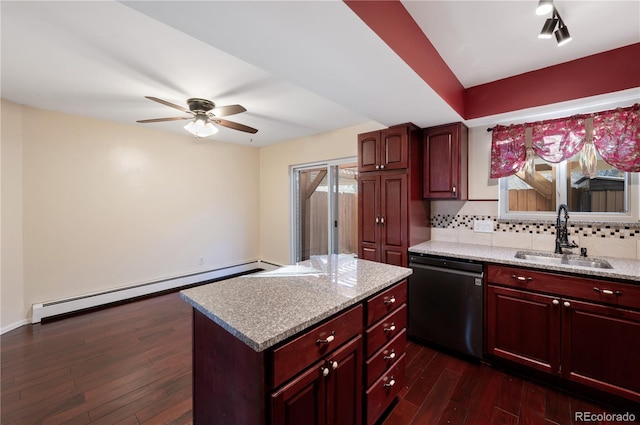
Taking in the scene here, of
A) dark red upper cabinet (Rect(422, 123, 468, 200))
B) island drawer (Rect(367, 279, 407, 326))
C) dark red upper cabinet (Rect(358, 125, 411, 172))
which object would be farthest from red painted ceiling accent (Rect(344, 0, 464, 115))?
island drawer (Rect(367, 279, 407, 326))

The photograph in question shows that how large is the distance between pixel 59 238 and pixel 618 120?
226 inches

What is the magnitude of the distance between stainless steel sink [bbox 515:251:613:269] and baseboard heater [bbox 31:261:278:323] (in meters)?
4.26

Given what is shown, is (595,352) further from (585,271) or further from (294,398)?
(294,398)

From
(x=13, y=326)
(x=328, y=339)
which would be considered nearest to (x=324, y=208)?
(x=328, y=339)

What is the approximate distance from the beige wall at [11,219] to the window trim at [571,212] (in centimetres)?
520

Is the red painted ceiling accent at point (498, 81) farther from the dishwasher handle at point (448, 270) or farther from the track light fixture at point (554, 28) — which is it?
the dishwasher handle at point (448, 270)

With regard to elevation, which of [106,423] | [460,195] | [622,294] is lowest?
[106,423]

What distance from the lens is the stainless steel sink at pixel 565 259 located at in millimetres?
2051

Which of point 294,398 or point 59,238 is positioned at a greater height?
point 59,238

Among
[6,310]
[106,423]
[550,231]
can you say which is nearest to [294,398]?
[106,423]

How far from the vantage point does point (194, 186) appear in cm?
428

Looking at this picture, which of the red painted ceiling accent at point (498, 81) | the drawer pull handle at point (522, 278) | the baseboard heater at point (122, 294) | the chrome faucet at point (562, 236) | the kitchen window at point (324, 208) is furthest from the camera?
the kitchen window at point (324, 208)

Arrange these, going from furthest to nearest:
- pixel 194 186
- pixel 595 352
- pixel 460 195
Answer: pixel 194 186, pixel 460 195, pixel 595 352

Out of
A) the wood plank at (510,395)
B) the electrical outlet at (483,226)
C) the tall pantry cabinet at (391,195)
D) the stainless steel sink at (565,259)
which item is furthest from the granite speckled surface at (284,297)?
the electrical outlet at (483,226)
